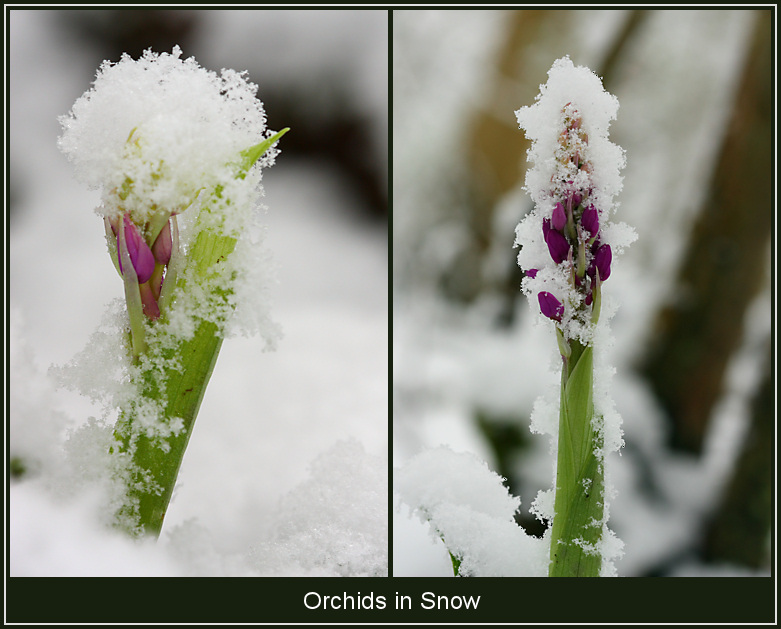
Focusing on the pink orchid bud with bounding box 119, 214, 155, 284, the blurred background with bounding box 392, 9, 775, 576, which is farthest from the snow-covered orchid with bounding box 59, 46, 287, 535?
the blurred background with bounding box 392, 9, 775, 576

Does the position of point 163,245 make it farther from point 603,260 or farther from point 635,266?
point 635,266

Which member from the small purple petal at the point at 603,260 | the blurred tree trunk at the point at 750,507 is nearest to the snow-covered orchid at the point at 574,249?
the small purple petal at the point at 603,260
